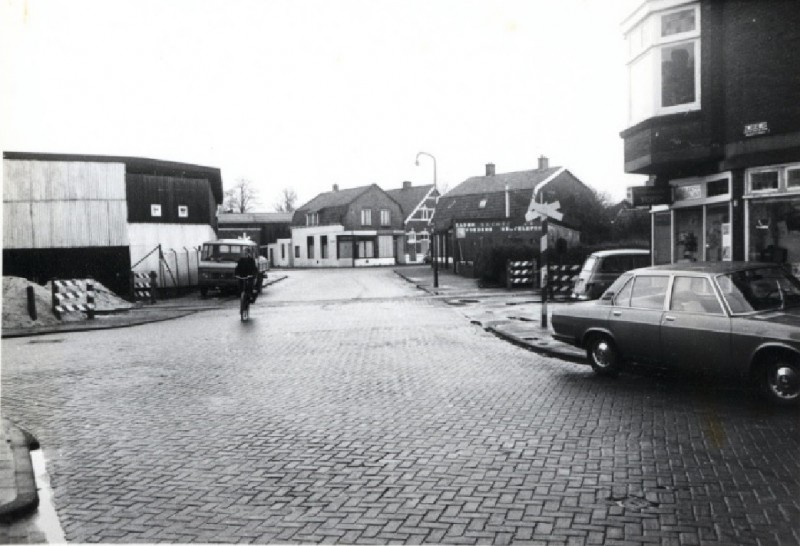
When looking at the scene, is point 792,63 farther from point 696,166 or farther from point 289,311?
point 289,311

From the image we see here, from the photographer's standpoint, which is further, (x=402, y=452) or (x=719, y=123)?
(x=719, y=123)

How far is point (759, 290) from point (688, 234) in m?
7.50

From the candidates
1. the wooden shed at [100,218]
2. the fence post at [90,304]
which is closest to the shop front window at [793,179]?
the fence post at [90,304]

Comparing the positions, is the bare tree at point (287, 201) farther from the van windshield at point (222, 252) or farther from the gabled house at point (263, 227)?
the van windshield at point (222, 252)

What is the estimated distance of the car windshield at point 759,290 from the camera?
24.3 feet

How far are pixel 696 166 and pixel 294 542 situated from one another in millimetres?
12460

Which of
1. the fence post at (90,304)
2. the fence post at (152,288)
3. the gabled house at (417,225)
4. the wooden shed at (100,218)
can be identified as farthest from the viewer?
the gabled house at (417,225)

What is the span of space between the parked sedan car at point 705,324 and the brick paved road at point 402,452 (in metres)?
0.37

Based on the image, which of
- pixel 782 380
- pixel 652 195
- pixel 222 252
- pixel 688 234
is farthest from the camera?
pixel 222 252

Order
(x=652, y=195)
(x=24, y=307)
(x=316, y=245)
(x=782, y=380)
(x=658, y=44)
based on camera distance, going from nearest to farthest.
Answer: (x=782, y=380) → (x=658, y=44) → (x=652, y=195) → (x=24, y=307) → (x=316, y=245)

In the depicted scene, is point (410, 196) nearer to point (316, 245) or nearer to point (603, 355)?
point (316, 245)

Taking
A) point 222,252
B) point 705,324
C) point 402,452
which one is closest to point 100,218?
point 222,252

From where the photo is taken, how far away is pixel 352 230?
6706cm

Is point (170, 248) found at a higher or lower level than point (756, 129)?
lower
